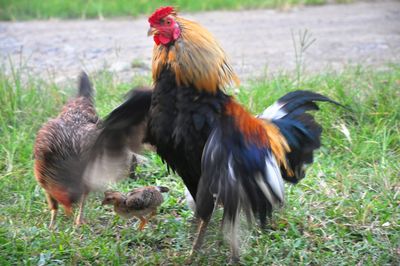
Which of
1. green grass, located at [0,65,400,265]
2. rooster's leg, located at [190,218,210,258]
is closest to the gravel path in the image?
green grass, located at [0,65,400,265]

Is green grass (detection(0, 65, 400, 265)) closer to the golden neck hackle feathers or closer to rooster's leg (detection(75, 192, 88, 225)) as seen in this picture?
rooster's leg (detection(75, 192, 88, 225))

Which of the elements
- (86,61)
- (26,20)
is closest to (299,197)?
(86,61)

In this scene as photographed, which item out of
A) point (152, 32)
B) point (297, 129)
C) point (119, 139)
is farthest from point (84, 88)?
point (297, 129)

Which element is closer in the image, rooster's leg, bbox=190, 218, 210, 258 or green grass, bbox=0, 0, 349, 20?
rooster's leg, bbox=190, 218, 210, 258

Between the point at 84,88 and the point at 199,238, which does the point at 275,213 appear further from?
the point at 84,88

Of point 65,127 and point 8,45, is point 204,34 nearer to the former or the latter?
point 65,127

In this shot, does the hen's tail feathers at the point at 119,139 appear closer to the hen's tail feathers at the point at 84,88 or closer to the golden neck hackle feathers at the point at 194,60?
the golden neck hackle feathers at the point at 194,60

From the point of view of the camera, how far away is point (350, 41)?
925 centimetres

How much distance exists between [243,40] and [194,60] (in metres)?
5.32

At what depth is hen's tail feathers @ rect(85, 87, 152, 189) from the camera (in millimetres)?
4469

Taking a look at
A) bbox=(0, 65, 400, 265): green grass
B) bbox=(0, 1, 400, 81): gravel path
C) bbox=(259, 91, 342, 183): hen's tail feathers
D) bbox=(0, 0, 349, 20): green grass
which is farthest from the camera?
bbox=(0, 0, 349, 20): green grass

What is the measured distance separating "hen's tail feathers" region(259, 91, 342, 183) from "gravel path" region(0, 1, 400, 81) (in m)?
2.70

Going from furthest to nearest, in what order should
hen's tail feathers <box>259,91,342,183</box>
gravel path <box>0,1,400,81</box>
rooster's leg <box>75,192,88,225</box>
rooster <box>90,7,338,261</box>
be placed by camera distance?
gravel path <box>0,1,400,81</box>
rooster's leg <box>75,192,88,225</box>
hen's tail feathers <box>259,91,342,183</box>
rooster <box>90,7,338,261</box>

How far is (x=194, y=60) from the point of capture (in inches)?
164
